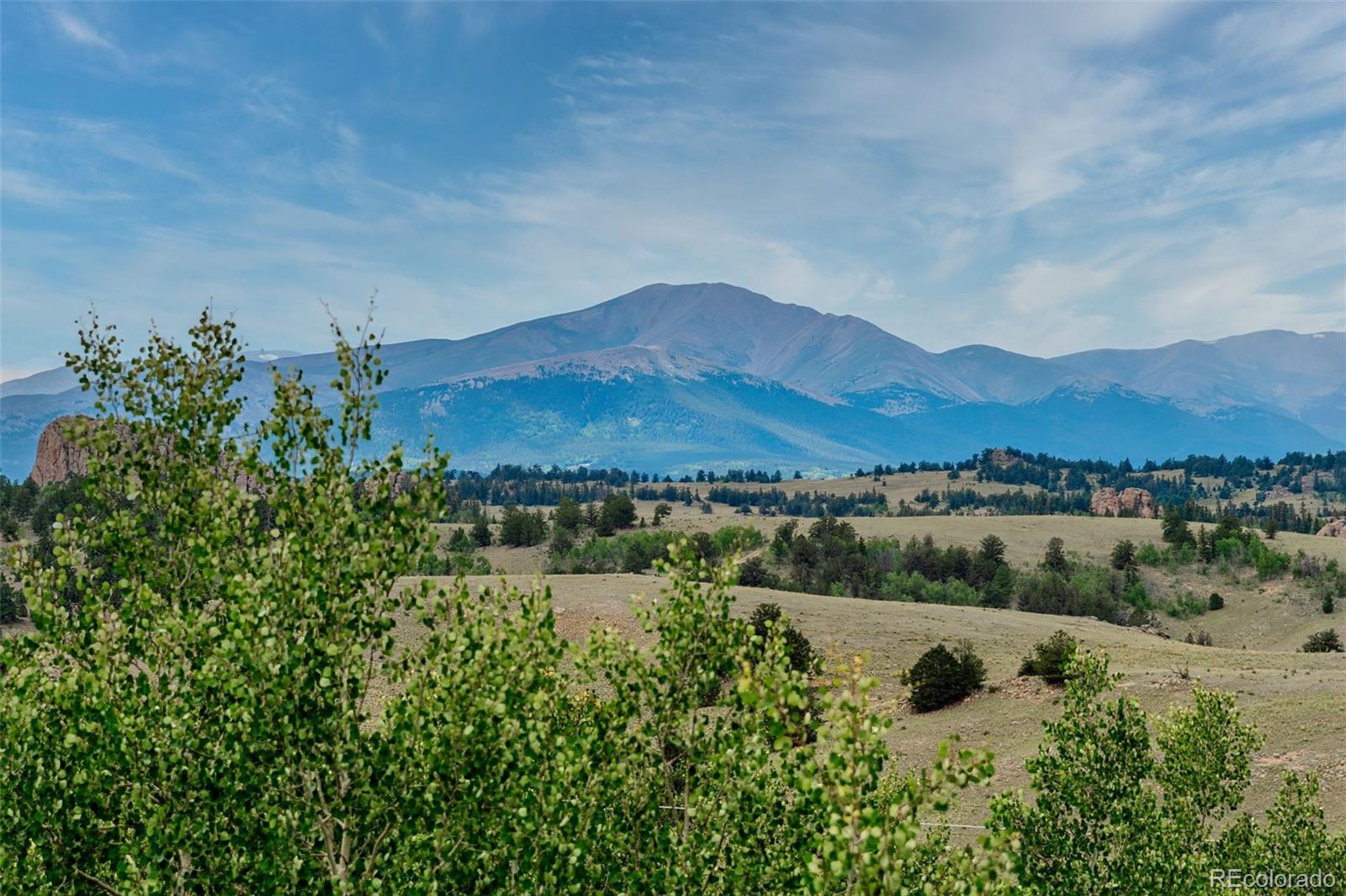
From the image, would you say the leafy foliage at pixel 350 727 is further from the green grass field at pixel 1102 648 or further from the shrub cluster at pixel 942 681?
the shrub cluster at pixel 942 681

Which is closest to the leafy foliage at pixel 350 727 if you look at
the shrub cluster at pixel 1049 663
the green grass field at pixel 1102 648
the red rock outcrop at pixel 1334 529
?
the green grass field at pixel 1102 648

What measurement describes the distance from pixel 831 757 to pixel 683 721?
3.92 m

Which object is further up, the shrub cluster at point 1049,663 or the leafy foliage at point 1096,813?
the leafy foliage at point 1096,813

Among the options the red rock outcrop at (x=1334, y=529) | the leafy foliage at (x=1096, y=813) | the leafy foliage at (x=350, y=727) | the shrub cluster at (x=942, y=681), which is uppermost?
the red rock outcrop at (x=1334, y=529)

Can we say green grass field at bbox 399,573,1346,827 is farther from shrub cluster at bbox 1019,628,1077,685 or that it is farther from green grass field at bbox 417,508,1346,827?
shrub cluster at bbox 1019,628,1077,685

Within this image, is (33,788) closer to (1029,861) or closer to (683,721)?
(683,721)

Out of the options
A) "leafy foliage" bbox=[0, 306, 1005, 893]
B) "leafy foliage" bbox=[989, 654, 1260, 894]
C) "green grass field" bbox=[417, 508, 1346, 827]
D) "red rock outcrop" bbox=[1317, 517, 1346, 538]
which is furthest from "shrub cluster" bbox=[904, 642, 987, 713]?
"red rock outcrop" bbox=[1317, 517, 1346, 538]

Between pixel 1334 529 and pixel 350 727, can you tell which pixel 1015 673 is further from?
pixel 1334 529

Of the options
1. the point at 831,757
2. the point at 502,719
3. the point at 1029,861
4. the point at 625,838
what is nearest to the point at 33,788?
the point at 502,719

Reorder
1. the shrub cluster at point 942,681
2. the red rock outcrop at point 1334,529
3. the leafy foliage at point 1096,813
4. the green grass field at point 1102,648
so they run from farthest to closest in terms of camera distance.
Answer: the red rock outcrop at point 1334,529
the shrub cluster at point 942,681
the green grass field at point 1102,648
the leafy foliage at point 1096,813

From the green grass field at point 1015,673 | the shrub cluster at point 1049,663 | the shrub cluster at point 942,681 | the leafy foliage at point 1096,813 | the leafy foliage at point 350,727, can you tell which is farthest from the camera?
the shrub cluster at point 942,681

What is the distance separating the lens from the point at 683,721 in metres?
11.4

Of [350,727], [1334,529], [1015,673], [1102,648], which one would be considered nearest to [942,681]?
[1015,673]

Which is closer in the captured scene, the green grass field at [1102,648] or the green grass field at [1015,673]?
the green grass field at [1015,673]
